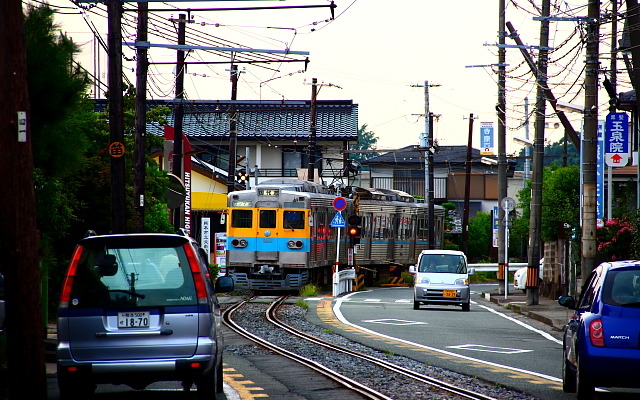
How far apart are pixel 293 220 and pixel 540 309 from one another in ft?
29.3

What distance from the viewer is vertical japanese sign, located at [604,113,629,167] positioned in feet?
81.1

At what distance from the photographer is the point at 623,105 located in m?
31.2

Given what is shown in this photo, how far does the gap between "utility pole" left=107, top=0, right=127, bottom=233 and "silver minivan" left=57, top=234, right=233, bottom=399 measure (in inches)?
329

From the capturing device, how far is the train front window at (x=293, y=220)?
3191 centimetres

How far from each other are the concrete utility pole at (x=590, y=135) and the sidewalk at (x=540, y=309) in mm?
1538

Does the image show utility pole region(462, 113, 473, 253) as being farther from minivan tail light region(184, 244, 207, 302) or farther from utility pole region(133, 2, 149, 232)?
minivan tail light region(184, 244, 207, 302)

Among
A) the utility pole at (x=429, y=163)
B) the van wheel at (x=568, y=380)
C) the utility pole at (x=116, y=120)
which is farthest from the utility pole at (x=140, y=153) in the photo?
the utility pole at (x=429, y=163)

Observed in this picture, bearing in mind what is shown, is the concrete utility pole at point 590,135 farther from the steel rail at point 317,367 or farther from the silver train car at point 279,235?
the silver train car at point 279,235

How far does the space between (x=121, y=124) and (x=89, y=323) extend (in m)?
9.31

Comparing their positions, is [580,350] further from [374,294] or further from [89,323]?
[374,294]

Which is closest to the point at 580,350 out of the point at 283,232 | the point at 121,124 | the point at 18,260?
the point at 18,260

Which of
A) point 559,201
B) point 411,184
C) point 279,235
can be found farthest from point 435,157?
point 279,235

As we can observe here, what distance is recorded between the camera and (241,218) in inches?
1271

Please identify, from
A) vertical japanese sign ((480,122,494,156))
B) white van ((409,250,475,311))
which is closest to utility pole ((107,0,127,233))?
white van ((409,250,475,311))
